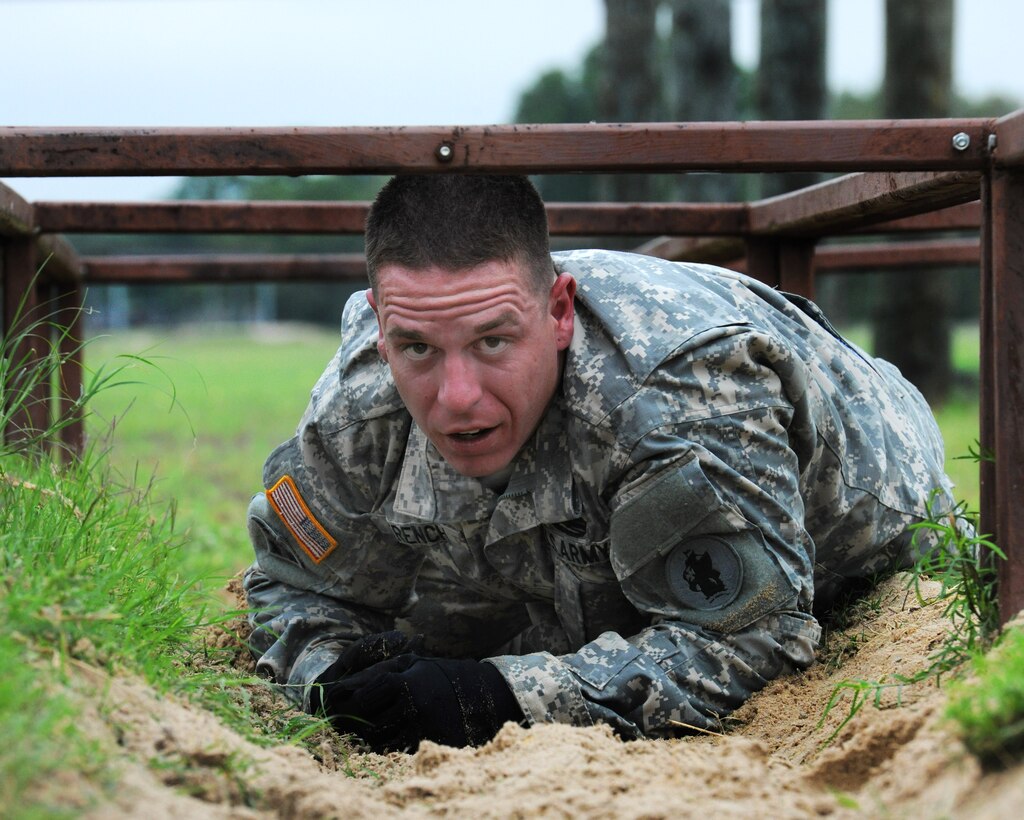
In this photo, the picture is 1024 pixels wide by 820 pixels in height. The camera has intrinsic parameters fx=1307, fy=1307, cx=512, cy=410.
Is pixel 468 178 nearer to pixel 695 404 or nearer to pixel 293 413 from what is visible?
pixel 695 404

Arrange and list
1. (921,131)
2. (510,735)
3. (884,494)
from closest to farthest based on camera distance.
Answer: (510,735), (921,131), (884,494)

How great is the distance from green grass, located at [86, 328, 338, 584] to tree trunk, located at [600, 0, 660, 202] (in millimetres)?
4252

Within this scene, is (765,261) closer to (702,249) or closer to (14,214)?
(702,249)

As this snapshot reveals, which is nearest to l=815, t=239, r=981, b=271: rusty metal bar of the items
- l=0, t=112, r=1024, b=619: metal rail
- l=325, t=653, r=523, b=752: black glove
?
l=0, t=112, r=1024, b=619: metal rail

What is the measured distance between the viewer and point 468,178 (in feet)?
8.45

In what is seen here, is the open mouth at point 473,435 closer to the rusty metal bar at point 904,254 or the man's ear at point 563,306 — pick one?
the man's ear at point 563,306

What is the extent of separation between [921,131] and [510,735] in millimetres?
1225

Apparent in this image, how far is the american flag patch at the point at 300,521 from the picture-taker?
291cm

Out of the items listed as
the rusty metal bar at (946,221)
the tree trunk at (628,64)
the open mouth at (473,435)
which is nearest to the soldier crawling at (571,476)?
the open mouth at (473,435)

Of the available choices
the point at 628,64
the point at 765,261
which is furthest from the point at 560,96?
the point at 765,261

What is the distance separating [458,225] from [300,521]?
0.83 metres

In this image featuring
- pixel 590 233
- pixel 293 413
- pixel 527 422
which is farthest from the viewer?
pixel 293 413

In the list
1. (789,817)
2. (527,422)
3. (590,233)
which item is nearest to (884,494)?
(527,422)

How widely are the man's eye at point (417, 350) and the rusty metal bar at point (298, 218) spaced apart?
1604 mm
